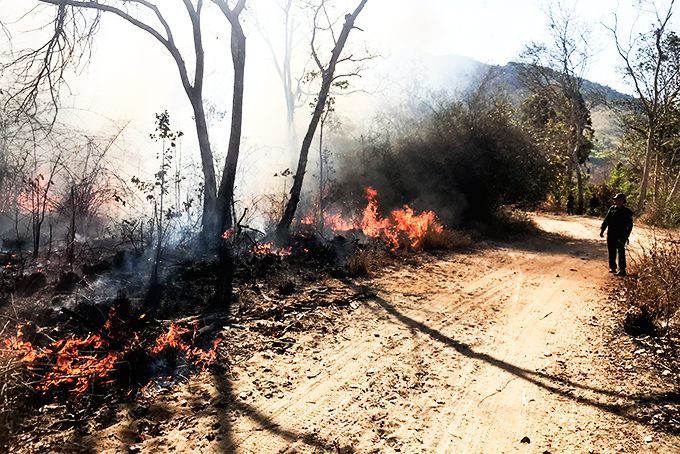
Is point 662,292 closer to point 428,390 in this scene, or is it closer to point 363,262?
point 428,390

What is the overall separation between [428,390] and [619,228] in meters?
7.29

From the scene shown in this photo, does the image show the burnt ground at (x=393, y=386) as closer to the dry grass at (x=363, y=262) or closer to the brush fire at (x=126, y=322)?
the brush fire at (x=126, y=322)

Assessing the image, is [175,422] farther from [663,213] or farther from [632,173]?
[632,173]

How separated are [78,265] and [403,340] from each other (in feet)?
18.7

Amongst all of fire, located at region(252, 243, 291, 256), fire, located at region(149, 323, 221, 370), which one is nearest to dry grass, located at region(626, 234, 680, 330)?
fire, located at region(149, 323, 221, 370)

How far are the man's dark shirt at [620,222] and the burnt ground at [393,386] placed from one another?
2499 mm

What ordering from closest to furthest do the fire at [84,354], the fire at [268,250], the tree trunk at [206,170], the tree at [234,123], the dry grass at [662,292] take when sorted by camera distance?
the fire at [84,354], the dry grass at [662,292], the fire at [268,250], the tree at [234,123], the tree trunk at [206,170]

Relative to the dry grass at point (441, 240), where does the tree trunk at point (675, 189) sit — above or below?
above

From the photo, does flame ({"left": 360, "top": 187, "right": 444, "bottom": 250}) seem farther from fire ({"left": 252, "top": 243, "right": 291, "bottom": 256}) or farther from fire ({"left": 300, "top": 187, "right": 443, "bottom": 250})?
fire ({"left": 252, "top": 243, "right": 291, "bottom": 256})

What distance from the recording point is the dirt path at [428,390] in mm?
3465

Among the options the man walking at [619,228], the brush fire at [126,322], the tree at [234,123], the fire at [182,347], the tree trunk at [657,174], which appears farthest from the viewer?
the tree trunk at [657,174]

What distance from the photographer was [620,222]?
365 inches

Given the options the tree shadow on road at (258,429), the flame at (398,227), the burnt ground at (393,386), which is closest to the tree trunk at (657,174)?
the flame at (398,227)

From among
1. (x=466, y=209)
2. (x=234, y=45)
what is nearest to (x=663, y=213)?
(x=466, y=209)
